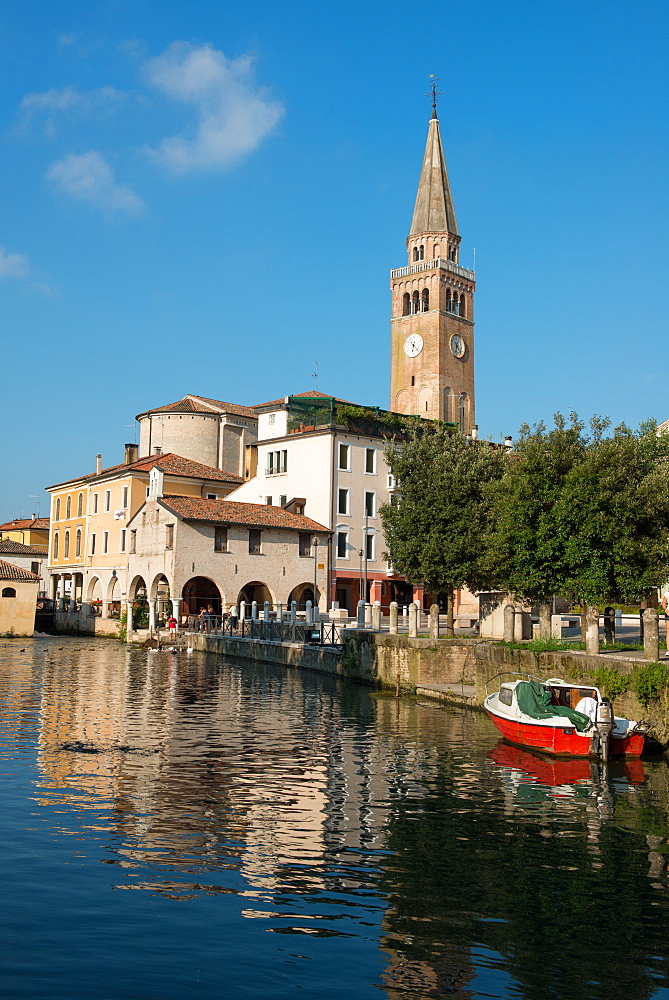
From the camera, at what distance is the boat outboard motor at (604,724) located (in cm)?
1716

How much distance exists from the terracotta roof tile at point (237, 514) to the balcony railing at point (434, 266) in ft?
123

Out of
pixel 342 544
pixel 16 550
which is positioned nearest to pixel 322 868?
pixel 342 544

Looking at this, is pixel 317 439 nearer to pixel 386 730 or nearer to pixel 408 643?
pixel 408 643

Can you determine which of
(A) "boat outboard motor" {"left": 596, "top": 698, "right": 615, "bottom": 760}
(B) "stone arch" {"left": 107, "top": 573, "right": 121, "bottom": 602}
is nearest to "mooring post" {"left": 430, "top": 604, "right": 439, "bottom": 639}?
(A) "boat outboard motor" {"left": 596, "top": 698, "right": 615, "bottom": 760}

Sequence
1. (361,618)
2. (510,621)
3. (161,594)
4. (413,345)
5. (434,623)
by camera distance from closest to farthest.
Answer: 1. (510,621)
2. (434,623)
3. (361,618)
4. (161,594)
5. (413,345)

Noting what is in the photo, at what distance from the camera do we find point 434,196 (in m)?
84.8

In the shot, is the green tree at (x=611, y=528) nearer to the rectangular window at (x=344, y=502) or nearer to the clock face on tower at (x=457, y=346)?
the rectangular window at (x=344, y=502)

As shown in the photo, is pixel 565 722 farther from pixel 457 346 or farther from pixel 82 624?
pixel 457 346

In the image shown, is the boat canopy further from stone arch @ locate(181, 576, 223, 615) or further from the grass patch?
stone arch @ locate(181, 576, 223, 615)

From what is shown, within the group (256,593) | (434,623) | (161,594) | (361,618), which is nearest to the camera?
(434,623)

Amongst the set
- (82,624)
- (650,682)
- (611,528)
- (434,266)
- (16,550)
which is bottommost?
(82,624)

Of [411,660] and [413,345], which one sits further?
[413,345]

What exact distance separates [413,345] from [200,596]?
3899 centimetres

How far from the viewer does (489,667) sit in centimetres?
2514
